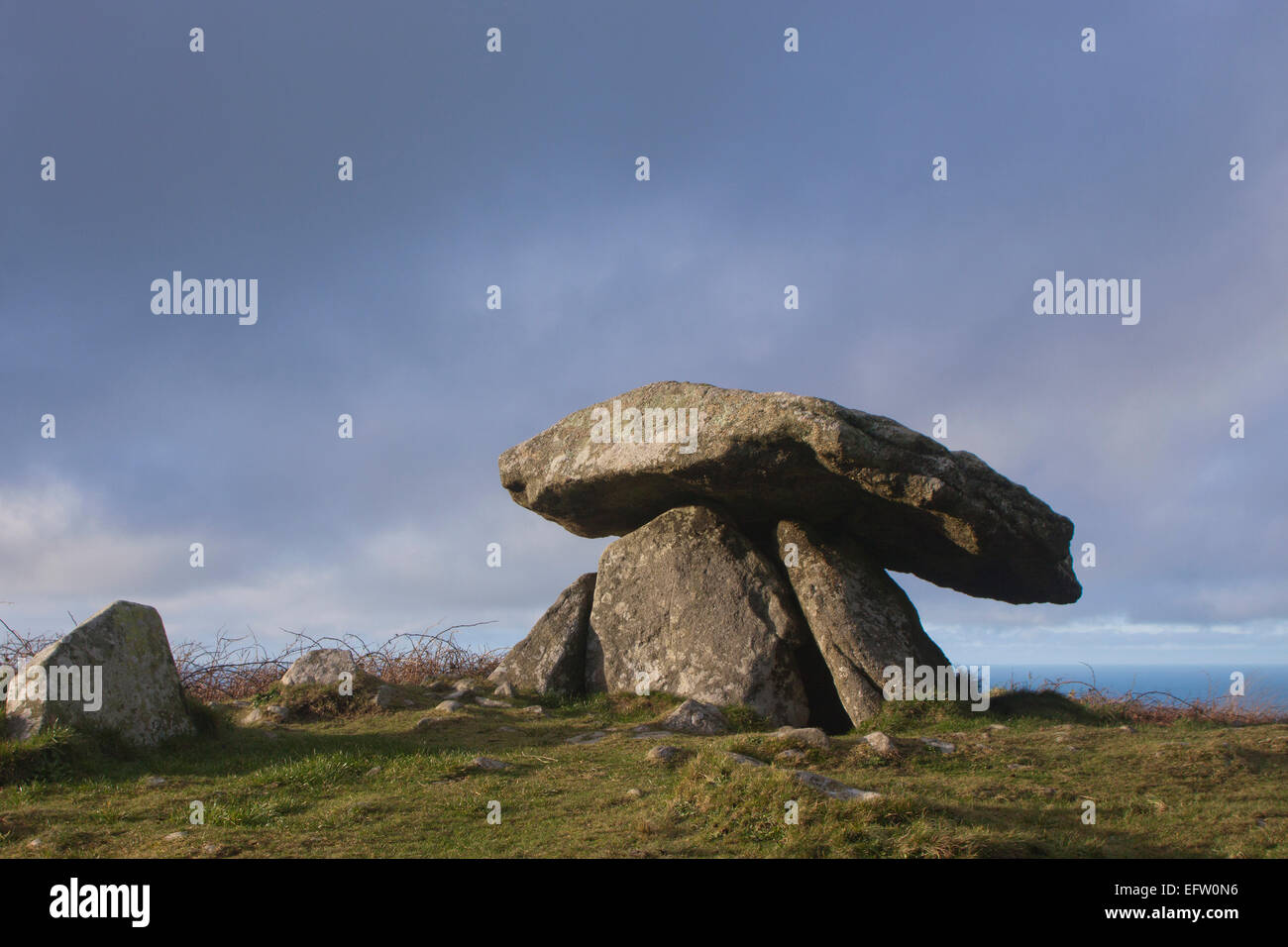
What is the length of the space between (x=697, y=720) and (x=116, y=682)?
7.71 m

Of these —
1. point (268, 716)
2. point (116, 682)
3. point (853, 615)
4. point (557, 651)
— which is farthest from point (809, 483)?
point (116, 682)

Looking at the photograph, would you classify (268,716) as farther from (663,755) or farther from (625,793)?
(625,793)

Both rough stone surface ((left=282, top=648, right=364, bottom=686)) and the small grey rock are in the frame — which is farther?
rough stone surface ((left=282, top=648, right=364, bottom=686))

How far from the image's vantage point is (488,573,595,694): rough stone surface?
1630 cm

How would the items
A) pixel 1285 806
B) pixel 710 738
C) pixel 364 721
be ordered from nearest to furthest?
pixel 1285 806
pixel 710 738
pixel 364 721

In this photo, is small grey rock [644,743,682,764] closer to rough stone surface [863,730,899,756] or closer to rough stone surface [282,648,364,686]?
rough stone surface [863,730,899,756]

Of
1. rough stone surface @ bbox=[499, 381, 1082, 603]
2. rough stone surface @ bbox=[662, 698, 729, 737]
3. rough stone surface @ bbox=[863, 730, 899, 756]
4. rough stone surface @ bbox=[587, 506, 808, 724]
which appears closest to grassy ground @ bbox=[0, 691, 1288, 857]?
rough stone surface @ bbox=[863, 730, 899, 756]

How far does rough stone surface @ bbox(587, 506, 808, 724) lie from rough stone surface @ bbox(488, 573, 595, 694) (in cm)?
23

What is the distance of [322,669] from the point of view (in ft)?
52.0
